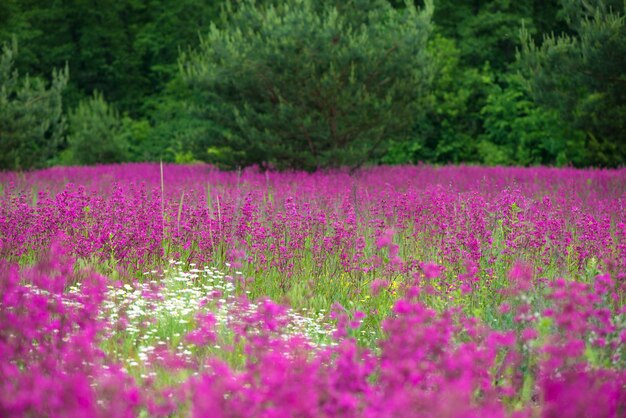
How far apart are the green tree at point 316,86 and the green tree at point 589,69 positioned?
2.93m

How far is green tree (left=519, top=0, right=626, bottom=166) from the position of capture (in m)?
12.7

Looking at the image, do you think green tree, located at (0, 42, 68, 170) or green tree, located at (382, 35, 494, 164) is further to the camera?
green tree, located at (382, 35, 494, 164)

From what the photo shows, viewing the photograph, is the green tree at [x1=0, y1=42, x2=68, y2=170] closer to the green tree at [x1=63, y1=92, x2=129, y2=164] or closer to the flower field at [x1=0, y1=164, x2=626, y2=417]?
the green tree at [x1=63, y1=92, x2=129, y2=164]

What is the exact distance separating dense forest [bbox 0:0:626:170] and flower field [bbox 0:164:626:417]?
4260 mm

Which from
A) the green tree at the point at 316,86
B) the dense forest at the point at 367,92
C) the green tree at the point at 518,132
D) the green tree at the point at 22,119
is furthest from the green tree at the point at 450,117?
the green tree at the point at 22,119

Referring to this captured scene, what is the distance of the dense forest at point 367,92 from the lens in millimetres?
14000

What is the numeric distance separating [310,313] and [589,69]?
9.70m

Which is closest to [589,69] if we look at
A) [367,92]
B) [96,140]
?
[367,92]

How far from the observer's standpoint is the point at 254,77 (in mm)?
15828

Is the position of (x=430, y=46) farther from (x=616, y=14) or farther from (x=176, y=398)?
(x=176, y=398)

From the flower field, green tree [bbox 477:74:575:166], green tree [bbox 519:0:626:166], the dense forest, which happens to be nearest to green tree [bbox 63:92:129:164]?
the dense forest

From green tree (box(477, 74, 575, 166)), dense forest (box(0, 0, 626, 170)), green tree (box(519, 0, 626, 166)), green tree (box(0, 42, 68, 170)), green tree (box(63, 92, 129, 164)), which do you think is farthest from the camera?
green tree (box(63, 92, 129, 164))

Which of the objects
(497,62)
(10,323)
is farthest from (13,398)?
(497,62)

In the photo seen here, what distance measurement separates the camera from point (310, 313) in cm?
568
